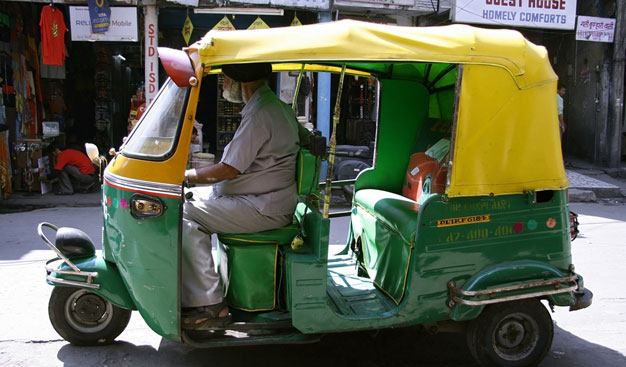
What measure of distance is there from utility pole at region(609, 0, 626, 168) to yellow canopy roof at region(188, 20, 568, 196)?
33.9ft

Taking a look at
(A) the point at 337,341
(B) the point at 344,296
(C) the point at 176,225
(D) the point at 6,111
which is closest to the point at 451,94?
(B) the point at 344,296

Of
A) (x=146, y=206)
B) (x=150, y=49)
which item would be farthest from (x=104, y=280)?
(x=150, y=49)

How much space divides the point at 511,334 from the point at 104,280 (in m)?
2.52

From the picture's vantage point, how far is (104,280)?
3.36m

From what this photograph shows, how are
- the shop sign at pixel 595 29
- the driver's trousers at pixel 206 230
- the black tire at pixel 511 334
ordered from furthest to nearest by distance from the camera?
the shop sign at pixel 595 29 → the black tire at pixel 511 334 → the driver's trousers at pixel 206 230

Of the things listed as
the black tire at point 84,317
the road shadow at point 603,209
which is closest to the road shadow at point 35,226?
the black tire at point 84,317

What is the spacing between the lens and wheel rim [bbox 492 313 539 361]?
3494mm

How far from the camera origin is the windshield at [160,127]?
10.3 ft

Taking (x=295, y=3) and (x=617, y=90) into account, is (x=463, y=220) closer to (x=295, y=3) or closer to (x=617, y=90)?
(x=295, y=3)

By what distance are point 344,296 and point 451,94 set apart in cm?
177

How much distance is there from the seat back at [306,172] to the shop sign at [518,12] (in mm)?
8475

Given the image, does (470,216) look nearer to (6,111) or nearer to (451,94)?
(451,94)

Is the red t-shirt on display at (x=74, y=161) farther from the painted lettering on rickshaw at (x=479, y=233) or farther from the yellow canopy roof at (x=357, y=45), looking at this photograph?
the painted lettering on rickshaw at (x=479, y=233)

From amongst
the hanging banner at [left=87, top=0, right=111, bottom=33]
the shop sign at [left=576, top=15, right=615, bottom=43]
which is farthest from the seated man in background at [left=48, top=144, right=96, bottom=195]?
the shop sign at [left=576, top=15, right=615, bottom=43]
